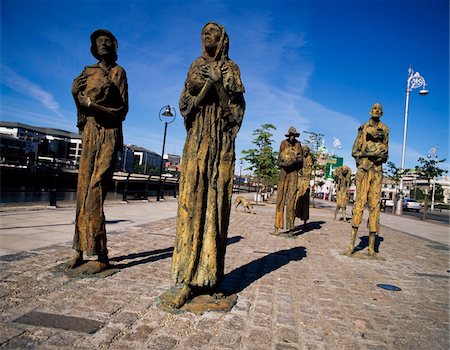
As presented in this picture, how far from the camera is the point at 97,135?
4285mm

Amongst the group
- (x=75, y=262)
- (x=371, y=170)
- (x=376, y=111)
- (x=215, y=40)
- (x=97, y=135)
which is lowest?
(x=75, y=262)

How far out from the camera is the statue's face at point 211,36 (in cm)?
331

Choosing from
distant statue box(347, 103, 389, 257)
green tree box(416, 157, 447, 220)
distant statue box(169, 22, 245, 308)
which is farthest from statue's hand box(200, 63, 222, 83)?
green tree box(416, 157, 447, 220)

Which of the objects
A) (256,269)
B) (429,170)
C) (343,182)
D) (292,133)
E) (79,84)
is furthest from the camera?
(429,170)

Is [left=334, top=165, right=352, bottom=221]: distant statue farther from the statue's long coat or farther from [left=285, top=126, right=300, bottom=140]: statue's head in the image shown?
the statue's long coat

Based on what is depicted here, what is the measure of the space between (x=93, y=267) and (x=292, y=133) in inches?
259

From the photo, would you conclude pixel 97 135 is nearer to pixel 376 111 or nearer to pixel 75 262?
pixel 75 262

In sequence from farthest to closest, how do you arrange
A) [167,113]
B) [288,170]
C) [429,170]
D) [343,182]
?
[429,170], [167,113], [343,182], [288,170]

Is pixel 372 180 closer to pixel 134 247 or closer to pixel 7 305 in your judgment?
pixel 134 247

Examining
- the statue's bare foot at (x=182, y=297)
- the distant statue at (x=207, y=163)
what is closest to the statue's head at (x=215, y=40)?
the distant statue at (x=207, y=163)

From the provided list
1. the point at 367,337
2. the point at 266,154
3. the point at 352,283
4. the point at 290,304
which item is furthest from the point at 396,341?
the point at 266,154

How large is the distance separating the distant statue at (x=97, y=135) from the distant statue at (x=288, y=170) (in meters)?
5.47

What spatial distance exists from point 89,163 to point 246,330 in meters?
2.86

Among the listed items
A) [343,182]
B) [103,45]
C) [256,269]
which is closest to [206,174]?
[103,45]
